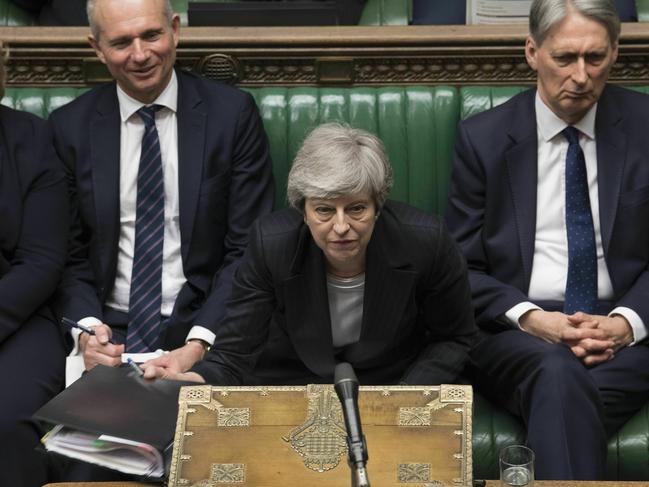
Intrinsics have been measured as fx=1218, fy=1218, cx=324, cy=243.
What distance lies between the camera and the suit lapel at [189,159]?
301cm

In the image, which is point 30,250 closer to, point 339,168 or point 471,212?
point 339,168

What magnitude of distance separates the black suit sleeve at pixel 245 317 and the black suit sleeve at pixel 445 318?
342 millimetres

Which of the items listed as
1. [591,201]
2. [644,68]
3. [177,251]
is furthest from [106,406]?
[644,68]

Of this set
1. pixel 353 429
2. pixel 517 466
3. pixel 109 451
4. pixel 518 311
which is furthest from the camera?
pixel 518 311

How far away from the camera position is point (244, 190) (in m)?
3.04

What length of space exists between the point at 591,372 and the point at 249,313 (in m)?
0.80

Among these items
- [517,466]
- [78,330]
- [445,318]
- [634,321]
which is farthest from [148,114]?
[517,466]

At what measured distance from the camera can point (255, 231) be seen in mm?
2645

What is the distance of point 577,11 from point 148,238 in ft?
3.82

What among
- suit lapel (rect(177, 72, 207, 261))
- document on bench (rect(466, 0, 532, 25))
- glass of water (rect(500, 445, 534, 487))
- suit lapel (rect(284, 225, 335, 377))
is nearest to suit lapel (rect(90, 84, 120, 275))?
suit lapel (rect(177, 72, 207, 261))

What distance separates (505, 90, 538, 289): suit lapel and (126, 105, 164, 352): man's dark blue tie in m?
0.87

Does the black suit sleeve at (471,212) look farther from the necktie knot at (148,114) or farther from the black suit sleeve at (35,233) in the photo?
the black suit sleeve at (35,233)

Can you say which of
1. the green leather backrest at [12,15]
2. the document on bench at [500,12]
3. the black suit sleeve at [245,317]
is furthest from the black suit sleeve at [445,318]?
the green leather backrest at [12,15]

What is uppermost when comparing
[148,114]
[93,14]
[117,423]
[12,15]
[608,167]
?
[93,14]
